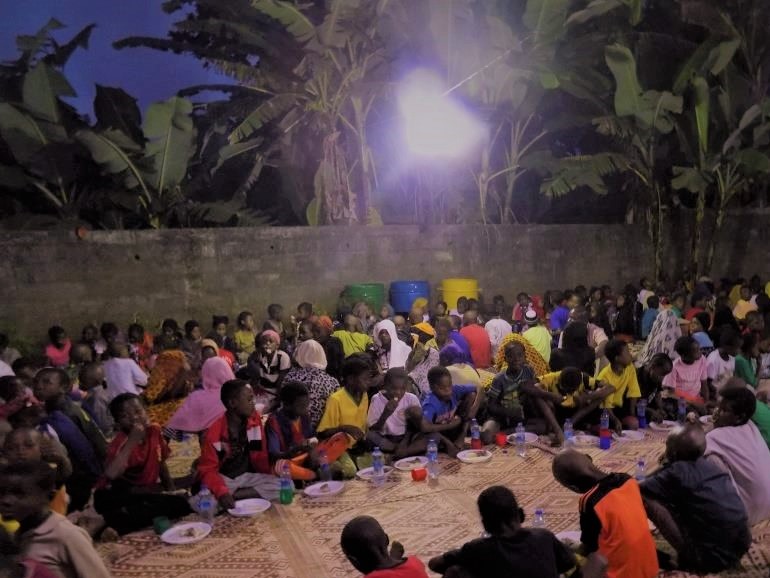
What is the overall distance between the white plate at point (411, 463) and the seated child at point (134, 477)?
188 cm

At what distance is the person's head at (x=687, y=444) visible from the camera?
12.7 feet

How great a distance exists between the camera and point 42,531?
2.76 meters

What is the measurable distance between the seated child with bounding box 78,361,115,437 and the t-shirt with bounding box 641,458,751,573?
507 centimetres

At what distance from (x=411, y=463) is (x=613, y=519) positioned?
281 cm

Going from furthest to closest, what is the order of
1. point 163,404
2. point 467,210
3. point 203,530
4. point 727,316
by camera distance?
point 467,210 → point 727,316 → point 163,404 → point 203,530

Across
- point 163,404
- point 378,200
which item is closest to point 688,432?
point 163,404

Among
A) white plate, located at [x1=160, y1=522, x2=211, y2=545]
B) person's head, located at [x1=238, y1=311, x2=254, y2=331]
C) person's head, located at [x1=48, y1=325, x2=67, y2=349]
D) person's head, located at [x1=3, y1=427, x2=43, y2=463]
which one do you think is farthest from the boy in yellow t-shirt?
person's head, located at [x1=48, y1=325, x2=67, y2=349]

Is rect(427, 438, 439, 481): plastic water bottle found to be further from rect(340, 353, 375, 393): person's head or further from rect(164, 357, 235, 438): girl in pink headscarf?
rect(164, 357, 235, 438): girl in pink headscarf

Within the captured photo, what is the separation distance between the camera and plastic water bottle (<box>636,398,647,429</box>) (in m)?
6.79

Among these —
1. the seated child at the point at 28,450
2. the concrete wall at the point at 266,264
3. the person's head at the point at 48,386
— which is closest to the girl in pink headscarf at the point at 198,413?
the person's head at the point at 48,386

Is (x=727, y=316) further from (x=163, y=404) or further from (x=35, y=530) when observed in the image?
(x=35, y=530)

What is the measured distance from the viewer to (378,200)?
1748cm

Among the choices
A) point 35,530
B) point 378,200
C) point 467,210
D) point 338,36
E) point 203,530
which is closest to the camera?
point 35,530

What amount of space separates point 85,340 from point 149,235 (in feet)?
Answer: 7.38
